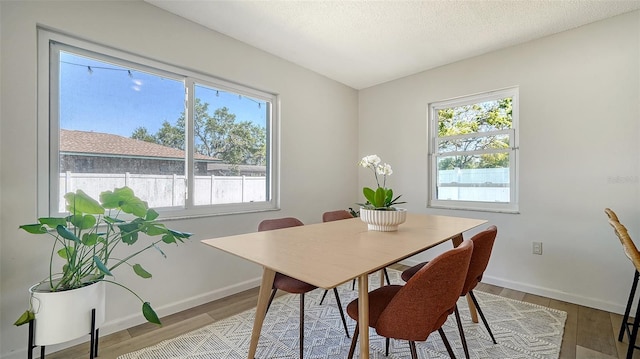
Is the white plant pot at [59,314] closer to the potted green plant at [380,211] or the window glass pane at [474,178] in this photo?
the potted green plant at [380,211]

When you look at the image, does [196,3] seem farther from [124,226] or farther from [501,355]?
[501,355]

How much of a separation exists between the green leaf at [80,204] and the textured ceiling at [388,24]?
1.62 metres

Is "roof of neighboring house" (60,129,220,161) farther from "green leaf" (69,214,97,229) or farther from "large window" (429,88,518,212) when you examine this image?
"large window" (429,88,518,212)

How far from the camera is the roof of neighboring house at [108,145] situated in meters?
1.86

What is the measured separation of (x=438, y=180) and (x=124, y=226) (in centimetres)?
317

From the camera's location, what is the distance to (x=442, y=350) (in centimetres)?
175

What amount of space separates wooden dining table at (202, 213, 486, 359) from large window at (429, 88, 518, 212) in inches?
47.8

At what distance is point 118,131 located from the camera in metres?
2.05

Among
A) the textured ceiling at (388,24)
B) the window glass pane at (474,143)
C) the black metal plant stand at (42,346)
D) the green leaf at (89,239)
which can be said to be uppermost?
the textured ceiling at (388,24)

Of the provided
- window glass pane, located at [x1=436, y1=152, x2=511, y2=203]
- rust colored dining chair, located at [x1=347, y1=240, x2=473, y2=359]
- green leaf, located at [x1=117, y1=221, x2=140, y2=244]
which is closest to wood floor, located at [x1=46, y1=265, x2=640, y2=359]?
green leaf, located at [x1=117, y1=221, x2=140, y2=244]

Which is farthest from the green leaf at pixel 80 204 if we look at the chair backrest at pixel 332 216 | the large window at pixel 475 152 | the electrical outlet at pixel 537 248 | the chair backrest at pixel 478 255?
the electrical outlet at pixel 537 248

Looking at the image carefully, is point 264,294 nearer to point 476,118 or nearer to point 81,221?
point 81,221

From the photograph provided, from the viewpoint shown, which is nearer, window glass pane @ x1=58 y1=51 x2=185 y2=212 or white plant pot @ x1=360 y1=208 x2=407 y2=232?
white plant pot @ x1=360 y1=208 x2=407 y2=232

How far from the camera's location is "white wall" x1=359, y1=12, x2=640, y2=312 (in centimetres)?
222
